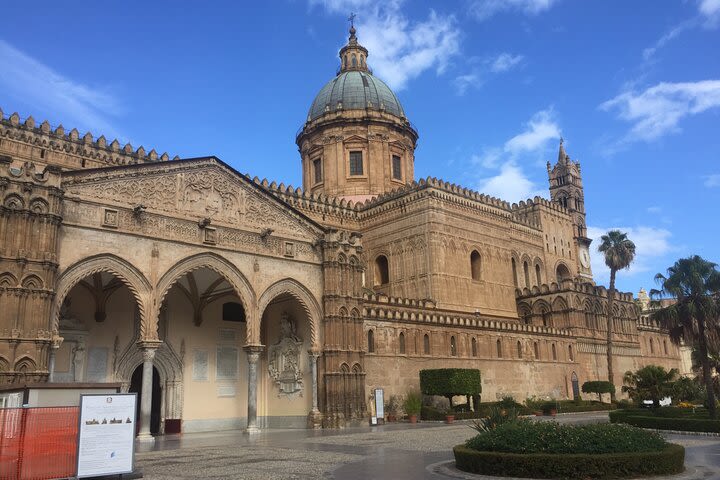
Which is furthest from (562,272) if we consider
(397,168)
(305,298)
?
(305,298)

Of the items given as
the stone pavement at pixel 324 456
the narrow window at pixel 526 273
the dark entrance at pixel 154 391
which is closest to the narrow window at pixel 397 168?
the narrow window at pixel 526 273

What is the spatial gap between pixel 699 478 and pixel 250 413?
17923 millimetres

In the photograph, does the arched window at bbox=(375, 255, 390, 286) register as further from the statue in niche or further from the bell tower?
the bell tower

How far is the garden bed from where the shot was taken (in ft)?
36.7

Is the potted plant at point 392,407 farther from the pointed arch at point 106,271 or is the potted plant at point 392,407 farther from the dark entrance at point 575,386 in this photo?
the dark entrance at point 575,386

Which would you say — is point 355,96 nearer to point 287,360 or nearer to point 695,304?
point 287,360

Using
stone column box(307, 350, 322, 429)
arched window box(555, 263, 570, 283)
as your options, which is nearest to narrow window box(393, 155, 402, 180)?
arched window box(555, 263, 570, 283)

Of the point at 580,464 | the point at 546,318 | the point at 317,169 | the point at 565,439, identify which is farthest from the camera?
the point at 317,169

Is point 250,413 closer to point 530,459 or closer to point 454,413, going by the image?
point 454,413

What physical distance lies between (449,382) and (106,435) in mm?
21422

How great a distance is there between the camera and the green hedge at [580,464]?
11148mm

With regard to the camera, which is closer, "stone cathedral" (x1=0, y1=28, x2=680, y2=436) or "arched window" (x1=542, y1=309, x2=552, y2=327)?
"stone cathedral" (x1=0, y1=28, x2=680, y2=436)

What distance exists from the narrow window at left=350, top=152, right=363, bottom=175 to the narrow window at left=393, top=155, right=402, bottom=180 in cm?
284

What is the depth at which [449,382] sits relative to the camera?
3083cm
